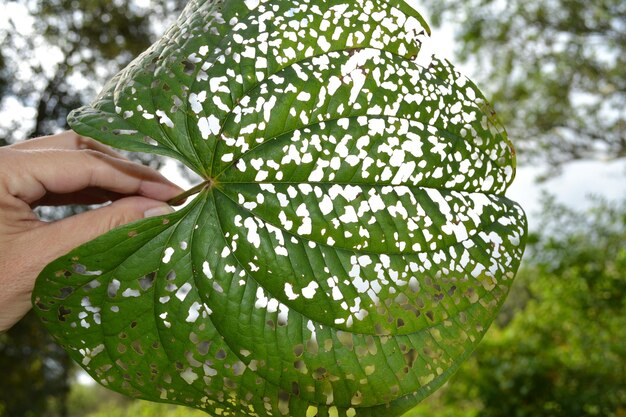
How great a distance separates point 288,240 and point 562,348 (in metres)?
3.20

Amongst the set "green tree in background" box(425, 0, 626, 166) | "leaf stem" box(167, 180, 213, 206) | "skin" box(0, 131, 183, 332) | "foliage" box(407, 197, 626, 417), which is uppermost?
"green tree in background" box(425, 0, 626, 166)

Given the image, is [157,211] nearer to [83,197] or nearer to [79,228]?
[79,228]

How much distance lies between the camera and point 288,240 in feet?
2.57

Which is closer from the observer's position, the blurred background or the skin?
the skin

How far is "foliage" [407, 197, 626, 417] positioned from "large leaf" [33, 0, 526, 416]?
2089 mm

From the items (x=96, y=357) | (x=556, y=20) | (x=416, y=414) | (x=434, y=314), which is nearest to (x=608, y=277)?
(x=416, y=414)

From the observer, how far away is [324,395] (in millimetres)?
791

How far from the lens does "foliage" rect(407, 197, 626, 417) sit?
9.17 ft

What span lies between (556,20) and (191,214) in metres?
5.91

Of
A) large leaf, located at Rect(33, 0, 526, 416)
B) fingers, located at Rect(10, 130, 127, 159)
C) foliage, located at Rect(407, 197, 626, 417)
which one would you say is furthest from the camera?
foliage, located at Rect(407, 197, 626, 417)

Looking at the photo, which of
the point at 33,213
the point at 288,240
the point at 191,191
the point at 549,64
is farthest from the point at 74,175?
the point at 549,64

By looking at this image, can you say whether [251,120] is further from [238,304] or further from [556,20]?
[556,20]

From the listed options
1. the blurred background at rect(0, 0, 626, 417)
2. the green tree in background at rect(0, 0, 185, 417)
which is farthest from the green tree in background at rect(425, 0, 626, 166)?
the green tree in background at rect(0, 0, 185, 417)

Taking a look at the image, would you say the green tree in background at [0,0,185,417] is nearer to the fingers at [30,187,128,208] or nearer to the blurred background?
the blurred background
